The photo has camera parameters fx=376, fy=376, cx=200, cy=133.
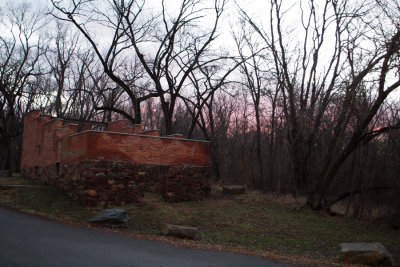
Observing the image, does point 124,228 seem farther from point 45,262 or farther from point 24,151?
point 24,151

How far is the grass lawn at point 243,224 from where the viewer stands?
10539 millimetres

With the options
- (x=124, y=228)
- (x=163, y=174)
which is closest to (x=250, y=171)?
(x=163, y=174)

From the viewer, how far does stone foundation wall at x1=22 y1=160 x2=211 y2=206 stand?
47.0 ft

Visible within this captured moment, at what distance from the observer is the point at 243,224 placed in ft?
44.8

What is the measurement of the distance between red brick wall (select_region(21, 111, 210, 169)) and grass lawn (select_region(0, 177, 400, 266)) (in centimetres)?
176

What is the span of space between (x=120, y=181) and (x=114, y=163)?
78 cm

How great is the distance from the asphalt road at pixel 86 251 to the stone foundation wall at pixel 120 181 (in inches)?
145

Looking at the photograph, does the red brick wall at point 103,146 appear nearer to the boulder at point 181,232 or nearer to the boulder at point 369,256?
the boulder at point 181,232

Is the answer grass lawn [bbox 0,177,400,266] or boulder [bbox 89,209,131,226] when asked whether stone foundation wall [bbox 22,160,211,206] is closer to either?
grass lawn [bbox 0,177,400,266]

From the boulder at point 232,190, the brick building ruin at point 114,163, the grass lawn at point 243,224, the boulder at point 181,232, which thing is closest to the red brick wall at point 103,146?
the brick building ruin at point 114,163

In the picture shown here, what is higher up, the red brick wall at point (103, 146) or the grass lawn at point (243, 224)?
the red brick wall at point (103, 146)

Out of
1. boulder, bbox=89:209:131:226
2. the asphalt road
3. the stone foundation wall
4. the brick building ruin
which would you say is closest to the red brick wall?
the brick building ruin

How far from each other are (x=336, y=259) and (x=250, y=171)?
16440 mm

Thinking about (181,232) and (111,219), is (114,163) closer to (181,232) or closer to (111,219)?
(111,219)
